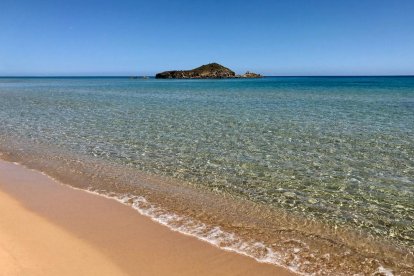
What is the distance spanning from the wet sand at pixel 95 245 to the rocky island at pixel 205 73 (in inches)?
6614

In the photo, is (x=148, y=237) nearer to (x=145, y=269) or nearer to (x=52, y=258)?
(x=145, y=269)

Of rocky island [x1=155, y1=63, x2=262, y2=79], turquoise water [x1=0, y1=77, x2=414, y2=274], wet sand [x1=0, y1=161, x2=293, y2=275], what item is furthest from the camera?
rocky island [x1=155, y1=63, x2=262, y2=79]

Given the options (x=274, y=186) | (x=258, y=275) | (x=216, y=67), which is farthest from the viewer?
(x=216, y=67)

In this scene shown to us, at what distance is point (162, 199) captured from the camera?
8352 millimetres

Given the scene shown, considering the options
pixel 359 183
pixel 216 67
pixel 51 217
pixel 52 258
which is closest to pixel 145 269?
pixel 52 258

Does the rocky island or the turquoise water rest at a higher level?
the rocky island

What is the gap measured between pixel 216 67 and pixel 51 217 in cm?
18299

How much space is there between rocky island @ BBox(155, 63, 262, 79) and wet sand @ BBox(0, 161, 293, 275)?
167989 millimetres

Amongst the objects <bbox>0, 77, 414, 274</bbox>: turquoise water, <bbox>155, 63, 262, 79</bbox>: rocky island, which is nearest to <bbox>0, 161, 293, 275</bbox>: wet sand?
<bbox>0, 77, 414, 274</bbox>: turquoise water

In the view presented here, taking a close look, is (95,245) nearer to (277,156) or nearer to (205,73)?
(277,156)

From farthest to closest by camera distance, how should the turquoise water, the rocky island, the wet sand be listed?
the rocky island
the turquoise water
the wet sand

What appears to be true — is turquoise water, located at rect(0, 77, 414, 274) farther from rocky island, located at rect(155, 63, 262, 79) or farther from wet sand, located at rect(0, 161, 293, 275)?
rocky island, located at rect(155, 63, 262, 79)

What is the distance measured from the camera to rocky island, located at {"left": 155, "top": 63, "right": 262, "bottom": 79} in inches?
6885

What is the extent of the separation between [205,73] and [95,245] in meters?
175
